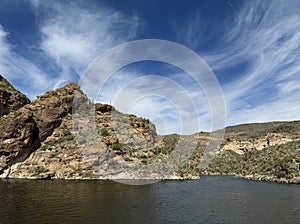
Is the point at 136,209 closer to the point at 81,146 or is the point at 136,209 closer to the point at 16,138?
the point at 81,146

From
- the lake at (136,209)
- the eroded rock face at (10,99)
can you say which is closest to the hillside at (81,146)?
the eroded rock face at (10,99)

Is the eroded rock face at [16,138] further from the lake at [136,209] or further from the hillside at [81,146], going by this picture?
the lake at [136,209]

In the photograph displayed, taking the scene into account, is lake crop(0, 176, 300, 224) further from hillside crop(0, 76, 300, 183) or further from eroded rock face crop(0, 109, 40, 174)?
eroded rock face crop(0, 109, 40, 174)

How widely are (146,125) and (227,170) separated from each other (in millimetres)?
76117

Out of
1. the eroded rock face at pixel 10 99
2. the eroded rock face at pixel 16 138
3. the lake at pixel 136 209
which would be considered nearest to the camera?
the lake at pixel 136 209

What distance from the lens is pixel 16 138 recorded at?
313 ft

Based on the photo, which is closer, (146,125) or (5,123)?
(5,123)

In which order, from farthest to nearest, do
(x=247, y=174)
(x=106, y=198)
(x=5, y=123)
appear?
(x=247, y=174), (x=5, y=123), (x=106, y=198)

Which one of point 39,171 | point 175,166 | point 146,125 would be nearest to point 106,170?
point 39,171

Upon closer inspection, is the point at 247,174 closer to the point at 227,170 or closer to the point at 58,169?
the point at 227,170

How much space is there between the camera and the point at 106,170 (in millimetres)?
91750

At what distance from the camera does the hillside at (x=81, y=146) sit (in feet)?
300

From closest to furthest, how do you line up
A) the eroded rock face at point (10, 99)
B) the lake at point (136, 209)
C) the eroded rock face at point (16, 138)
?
the lake at point (136, 209), the eroded rock face at point (16, 138), the eroded rock face at point (10, 99)

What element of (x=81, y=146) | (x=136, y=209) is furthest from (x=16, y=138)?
(x=136, y=209)
